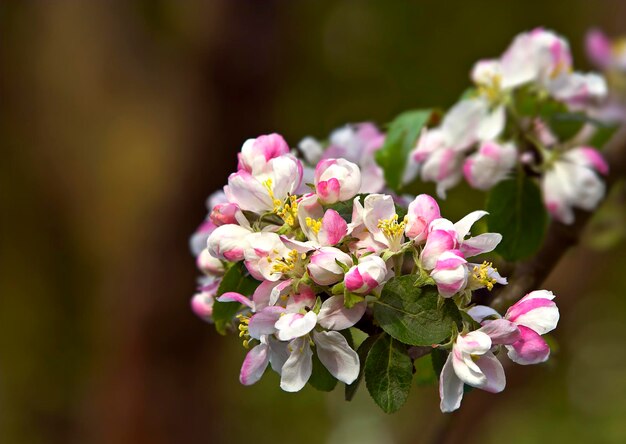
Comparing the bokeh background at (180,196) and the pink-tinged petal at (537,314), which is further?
the bokeh background at (180,196)

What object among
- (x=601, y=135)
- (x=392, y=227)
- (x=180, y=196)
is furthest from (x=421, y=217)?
(x=180, y=196)

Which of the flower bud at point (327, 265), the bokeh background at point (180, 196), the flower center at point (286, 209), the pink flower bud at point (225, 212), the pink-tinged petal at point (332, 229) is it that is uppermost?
the pink flower bud at point (225, 212)

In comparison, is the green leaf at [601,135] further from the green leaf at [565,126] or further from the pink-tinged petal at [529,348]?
the pink-tinged petal at [529,348]

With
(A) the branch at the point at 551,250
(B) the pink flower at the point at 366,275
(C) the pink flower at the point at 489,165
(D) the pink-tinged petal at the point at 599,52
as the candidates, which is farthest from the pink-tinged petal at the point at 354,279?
(D) the pink-tinged petal at the point at 599,52

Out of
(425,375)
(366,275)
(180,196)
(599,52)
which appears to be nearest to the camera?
(366,275)

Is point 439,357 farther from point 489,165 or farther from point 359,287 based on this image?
point 489,165

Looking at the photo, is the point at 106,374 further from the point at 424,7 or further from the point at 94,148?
the point at 424,7

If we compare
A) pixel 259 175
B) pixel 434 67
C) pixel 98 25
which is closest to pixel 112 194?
pixel 98 25
